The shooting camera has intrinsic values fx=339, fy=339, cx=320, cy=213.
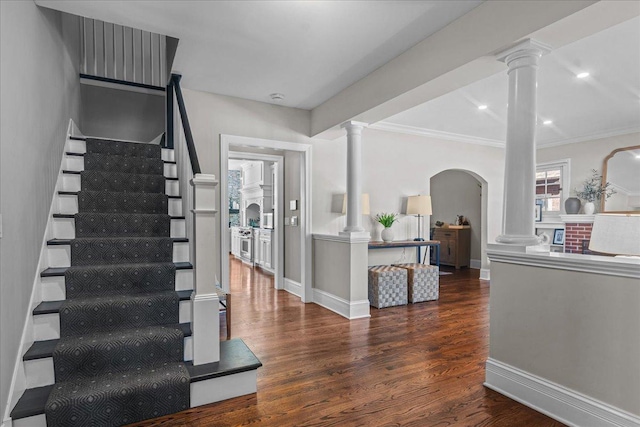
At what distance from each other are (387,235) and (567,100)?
2.86 m

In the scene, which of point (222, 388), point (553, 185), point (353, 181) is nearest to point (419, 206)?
point (353, 181)

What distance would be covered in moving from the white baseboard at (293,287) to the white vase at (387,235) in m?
1.45

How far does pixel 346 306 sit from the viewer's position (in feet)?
13.4

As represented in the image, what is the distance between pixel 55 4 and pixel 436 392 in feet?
12.7

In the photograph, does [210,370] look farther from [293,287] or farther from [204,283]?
[293,287]

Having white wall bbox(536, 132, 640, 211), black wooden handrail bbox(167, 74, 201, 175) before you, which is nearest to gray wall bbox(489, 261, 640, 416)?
black wooden handrail bbox(167, 74, 201, 175)

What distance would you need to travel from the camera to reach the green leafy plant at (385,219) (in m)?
5.09

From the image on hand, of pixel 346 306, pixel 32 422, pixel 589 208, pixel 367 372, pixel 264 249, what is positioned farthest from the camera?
pixel 264 249

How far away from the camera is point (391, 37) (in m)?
2.83

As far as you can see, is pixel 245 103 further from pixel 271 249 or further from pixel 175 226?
pixel 271 249

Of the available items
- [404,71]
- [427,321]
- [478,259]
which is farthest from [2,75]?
[478,259]

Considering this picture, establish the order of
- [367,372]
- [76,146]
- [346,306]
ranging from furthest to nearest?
[346,306] → [76,146] → [367,372]

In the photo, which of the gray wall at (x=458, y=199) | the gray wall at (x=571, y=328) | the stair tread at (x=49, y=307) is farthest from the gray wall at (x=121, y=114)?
the gray wall at (x=458, y=199)

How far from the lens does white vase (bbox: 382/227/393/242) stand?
199 inches
